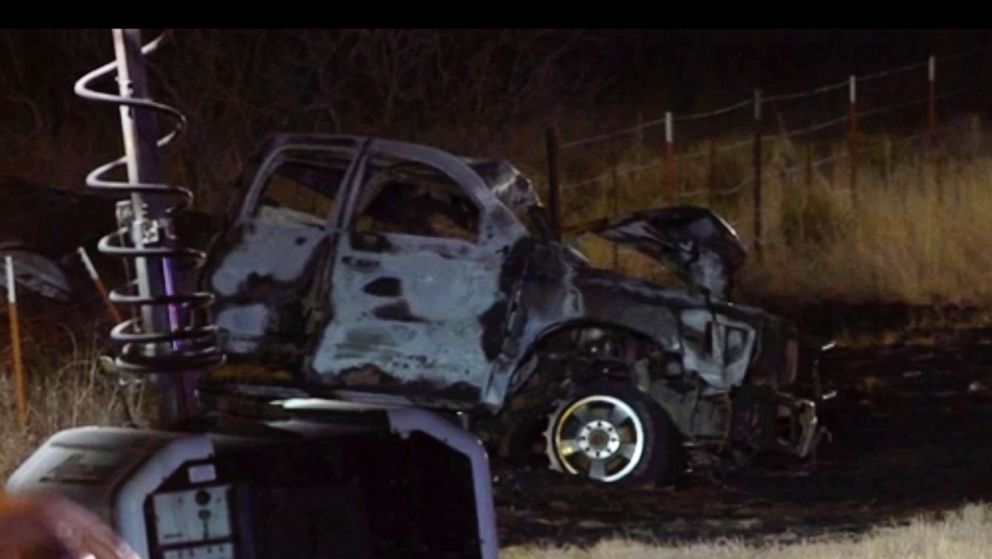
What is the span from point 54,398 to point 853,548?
4137 millimetres

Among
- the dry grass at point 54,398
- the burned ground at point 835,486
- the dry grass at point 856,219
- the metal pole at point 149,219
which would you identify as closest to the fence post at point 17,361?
the dry grass at point 54,398

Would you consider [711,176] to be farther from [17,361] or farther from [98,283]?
[17,361]

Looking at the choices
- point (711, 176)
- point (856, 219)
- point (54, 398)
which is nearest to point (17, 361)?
point (54, 398)

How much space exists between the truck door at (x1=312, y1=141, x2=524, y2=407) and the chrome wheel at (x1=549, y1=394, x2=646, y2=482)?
48cm

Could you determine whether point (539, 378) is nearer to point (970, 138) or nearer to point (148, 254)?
point (148, 254)

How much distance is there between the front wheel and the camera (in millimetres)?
→ 9047

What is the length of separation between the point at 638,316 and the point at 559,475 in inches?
36.5

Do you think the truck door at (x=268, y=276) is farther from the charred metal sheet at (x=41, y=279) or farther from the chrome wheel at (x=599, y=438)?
the chrome wheel at (x=599, y=438)

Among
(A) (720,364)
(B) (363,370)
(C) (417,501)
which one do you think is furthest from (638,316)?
(C) (417,501)

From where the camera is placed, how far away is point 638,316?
902 centimetres

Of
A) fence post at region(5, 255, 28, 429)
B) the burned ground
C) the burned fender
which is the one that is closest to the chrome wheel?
the burned ground

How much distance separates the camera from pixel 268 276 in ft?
30.3

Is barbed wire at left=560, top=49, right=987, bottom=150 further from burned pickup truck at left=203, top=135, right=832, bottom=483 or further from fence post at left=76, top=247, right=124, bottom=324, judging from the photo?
fence post at left=76, top=247, right=124, bottom=324

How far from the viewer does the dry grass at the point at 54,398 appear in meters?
8.80
